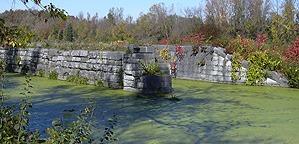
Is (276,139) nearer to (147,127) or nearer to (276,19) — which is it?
(147,127)

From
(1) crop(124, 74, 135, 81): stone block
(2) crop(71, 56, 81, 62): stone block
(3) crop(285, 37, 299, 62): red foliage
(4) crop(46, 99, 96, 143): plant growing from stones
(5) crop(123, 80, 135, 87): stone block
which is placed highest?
(3) crop(285, 37, 299, 62): red foliage

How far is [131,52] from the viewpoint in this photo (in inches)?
356

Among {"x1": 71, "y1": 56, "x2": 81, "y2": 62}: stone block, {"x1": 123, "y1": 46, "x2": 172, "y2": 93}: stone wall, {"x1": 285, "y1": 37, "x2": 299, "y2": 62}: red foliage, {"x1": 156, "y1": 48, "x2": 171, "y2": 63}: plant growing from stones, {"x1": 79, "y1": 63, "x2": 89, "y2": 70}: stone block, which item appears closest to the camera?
{"x1": 123, "y1": 46, "x2": 172, "y2": 93}: stone wall

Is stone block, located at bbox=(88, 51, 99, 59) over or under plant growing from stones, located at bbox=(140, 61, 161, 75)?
over

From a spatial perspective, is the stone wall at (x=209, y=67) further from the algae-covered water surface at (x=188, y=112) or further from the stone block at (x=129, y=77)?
the stone block at (x=129, y=77)

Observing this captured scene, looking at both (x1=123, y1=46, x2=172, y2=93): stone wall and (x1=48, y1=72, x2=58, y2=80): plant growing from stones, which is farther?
(x1=48, y1=72, x2=58, y2=80): plant growing from stones

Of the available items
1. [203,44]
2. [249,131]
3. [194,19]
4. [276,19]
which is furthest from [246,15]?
[249,131]

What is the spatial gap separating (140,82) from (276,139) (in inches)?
184

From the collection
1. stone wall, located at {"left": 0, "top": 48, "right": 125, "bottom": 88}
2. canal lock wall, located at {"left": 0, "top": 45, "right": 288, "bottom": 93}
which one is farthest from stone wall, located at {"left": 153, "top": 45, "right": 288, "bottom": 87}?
stone wall, located at {"left": 0, "top": 48, "right": 125, "bottom": 88}

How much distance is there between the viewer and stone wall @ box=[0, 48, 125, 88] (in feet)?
31.4

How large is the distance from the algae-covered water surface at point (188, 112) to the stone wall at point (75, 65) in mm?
459

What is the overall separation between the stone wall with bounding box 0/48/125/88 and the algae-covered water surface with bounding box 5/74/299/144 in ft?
1.51

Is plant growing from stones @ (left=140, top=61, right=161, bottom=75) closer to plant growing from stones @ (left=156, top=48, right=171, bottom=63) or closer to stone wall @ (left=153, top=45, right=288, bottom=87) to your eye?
stone wall @ (left=153, top=45, right=288, bottom=87)

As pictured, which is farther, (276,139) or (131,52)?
(131,52)
